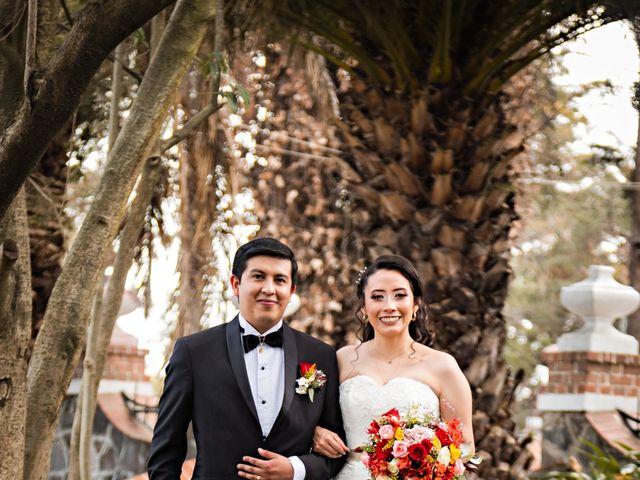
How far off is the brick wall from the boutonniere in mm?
5953

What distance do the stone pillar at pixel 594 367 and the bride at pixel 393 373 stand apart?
5.30 m

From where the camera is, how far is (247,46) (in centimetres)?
748

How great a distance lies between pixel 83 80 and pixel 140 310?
924 cm

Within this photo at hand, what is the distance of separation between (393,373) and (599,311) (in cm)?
548

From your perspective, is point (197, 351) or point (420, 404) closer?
point (197, 351)

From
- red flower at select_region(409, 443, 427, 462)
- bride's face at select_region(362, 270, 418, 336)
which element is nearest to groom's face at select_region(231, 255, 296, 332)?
bride's face at select_region(362, 270, 418, 336)

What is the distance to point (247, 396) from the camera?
4086 mm

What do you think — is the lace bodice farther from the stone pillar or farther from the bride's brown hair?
the stone pillar

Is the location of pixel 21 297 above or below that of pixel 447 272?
below

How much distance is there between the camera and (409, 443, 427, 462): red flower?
4.04m

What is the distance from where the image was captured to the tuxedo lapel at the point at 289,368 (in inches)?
162

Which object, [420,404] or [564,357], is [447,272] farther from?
[564,357]

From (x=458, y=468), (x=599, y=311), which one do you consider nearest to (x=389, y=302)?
(x=458, y=468)

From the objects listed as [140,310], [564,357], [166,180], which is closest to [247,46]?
[166,180]
